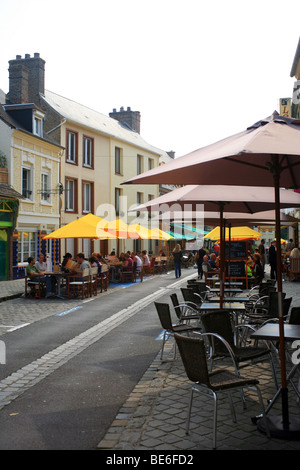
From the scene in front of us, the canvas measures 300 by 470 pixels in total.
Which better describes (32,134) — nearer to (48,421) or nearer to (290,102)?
(290,102)

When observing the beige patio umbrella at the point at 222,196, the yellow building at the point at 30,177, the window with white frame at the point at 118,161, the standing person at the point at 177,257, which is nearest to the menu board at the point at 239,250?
the standing person at the point at 177,257

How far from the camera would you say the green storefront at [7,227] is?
75.9ft

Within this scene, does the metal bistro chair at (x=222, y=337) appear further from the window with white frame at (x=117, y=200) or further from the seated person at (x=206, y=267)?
the window with white frame at (x=117, y=200)

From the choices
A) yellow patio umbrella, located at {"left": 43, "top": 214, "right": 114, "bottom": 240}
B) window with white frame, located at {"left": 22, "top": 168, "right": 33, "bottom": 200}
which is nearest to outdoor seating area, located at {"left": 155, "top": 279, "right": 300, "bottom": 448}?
yellow patio umbrella, located at {"left": 43, "top": 214, "right": 114, "bottom": 240}

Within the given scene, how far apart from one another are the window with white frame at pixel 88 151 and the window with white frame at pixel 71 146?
4.22ft

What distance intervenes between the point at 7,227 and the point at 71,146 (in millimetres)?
→ 10776

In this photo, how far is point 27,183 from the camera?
26.7 meters

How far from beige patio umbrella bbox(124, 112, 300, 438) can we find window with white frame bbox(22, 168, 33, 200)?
21017 mm

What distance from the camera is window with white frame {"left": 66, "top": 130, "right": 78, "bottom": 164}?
1272 inches

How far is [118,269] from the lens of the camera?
77.1 feet

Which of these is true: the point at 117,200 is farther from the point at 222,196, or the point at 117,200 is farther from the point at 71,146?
the point at 222,196

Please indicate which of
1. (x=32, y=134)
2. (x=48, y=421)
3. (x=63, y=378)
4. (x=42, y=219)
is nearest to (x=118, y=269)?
(x=42, y=219)

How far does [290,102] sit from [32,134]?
45.4 feet

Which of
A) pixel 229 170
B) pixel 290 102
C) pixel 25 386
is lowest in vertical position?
pixel 25 386
